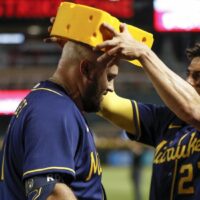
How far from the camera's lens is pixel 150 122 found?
10.6ft

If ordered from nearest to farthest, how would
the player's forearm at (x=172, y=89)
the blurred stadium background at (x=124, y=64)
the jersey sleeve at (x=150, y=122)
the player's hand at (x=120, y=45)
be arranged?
1. the player's hand at (x=120, y=45)
2. the player's forearm at (x=172, y=89)
3. the jersey sleeve at (x=150, y=122)
4. the blurred stadium background at (x=124, y=64)

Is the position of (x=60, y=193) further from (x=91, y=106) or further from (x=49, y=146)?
(x=91, y=106)

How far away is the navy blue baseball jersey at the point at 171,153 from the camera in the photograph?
9.73 feet

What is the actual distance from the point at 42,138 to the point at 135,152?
27.4 feet

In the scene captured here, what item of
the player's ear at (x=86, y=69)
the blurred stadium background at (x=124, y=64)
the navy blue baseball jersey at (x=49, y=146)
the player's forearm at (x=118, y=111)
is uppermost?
the player's ear at (x=86, y=69)

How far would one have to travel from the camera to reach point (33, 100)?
2.33 metres

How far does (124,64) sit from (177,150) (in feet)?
23.6

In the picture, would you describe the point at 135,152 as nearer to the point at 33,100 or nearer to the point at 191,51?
the point at 191,51

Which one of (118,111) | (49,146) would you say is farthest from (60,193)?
(118,111)

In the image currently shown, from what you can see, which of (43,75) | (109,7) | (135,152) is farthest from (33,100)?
(135,152)

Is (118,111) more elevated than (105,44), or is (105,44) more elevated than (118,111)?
(105,44)

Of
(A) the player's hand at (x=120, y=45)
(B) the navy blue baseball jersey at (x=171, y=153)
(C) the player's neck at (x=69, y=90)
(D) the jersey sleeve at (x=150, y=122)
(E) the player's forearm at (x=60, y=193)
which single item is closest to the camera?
(E) the player's forearm at (x=60, y=193)

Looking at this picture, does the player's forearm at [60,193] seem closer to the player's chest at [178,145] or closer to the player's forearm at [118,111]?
the player's chest at [178,145]

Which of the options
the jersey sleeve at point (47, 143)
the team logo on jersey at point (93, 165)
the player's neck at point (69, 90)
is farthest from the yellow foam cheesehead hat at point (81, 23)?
the team logo on jersey at point (93, 165)
